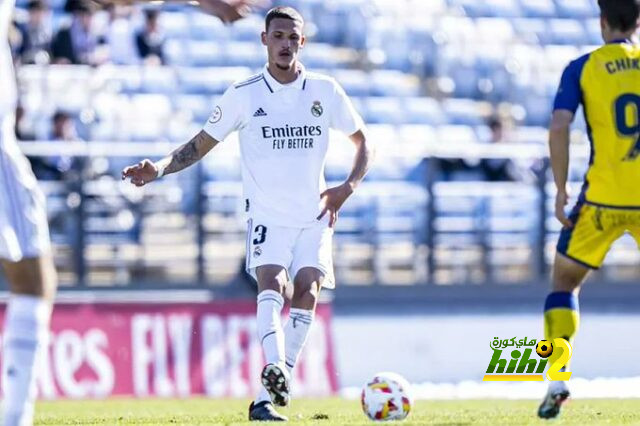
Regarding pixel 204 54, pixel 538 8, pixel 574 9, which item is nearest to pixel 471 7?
pixel 538 8

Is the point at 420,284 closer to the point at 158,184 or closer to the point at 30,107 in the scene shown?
the point at 158,184

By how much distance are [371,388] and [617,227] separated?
1.75 meters

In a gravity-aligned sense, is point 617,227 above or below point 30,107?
below

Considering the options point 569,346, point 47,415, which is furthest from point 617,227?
point 47,415

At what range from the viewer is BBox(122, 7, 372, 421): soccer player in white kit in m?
9.27

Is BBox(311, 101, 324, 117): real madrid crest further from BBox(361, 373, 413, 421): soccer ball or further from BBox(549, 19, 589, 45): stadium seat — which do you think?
BBox(549, 19, 589, 45): stadium seat

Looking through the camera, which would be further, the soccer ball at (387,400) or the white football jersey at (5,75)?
the soccer ball at (387,400)

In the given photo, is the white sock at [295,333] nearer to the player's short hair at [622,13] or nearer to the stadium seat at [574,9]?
the player's short hair at [622,13]

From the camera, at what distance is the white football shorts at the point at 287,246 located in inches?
365

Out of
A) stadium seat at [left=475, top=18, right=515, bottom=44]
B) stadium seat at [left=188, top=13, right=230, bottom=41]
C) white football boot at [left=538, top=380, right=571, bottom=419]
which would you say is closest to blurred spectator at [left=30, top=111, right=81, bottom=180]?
stadium seat at [left=188, top=13, right=230, bottom=41]

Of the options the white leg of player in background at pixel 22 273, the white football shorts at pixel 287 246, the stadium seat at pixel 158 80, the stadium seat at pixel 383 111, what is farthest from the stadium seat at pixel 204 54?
the white leg of player in background at pixel 22 273

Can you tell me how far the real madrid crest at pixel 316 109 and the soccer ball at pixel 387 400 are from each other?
1.85m

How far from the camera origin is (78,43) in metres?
18.3

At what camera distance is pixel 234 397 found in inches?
585
